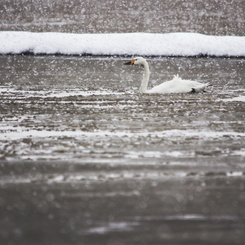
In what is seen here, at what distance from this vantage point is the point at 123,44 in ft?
76.0

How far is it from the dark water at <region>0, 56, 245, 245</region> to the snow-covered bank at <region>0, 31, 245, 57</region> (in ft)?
47.9

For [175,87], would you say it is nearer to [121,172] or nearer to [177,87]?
[177,87]

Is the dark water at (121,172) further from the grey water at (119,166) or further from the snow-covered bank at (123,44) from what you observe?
the snow-covered bank at (123,44)

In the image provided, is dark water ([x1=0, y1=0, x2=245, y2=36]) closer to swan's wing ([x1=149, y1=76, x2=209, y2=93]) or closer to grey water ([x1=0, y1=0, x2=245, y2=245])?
grey water ([x1=0, y1=0, x2=245, y2=245])

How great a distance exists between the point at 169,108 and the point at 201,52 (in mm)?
15222

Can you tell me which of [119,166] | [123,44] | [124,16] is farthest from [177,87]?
[124,16]

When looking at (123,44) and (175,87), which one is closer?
(175,87)

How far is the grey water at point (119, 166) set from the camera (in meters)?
2.60

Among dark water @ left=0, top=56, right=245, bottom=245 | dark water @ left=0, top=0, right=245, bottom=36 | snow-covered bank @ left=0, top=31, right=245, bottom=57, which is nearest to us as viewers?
dark water @ left=0, top=56, right=245, bottom=245

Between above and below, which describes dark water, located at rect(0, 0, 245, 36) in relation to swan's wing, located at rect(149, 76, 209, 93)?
above

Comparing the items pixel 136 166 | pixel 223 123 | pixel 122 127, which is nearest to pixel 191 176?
pixel 136 166

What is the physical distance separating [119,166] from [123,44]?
64.2ft

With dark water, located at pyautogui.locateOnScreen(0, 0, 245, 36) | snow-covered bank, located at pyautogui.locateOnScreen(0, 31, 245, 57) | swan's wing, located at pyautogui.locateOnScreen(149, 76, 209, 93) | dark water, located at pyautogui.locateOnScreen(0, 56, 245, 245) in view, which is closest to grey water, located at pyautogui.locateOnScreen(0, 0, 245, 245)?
dark water, located at pyautogui.locateOnScreen(0, 56, 245, 245)

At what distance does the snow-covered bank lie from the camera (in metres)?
22.3
